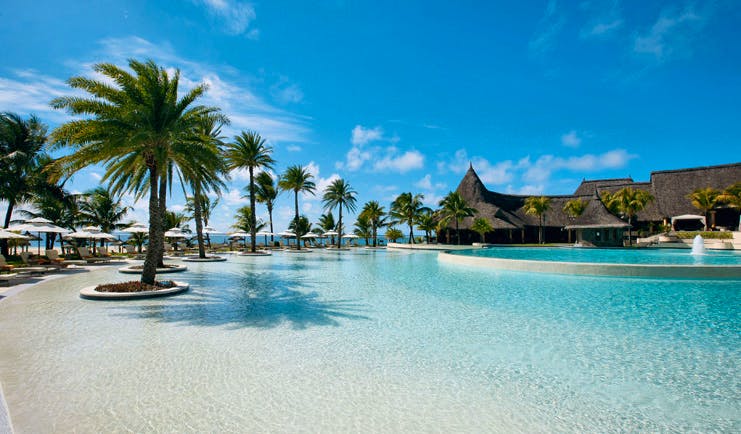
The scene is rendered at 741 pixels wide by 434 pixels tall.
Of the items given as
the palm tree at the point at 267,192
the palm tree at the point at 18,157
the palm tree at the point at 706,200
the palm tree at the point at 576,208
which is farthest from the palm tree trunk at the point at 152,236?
the palm tree at the point at 706,200

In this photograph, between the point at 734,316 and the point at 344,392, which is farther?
the point at 734,316

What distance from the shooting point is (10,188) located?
2248 centimetres

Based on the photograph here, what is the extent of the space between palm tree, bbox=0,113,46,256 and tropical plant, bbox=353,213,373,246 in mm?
36319

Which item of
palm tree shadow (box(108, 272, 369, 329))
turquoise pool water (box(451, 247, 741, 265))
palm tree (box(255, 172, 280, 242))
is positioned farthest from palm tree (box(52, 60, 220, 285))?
palm tree (box(255, 172, 280, 242))

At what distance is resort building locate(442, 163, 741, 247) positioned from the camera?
4106 centimetres

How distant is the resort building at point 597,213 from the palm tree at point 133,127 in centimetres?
3713

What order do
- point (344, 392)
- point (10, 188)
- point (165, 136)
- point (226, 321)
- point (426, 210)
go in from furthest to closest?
point (426, 210) → point (10, 188) → point (165, 136) → point (226, 321) → point (344, 392)

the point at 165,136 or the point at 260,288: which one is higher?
the point at 165,136

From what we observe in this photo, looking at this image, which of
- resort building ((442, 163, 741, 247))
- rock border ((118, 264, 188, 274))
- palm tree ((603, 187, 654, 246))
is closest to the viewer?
rock border ((118, 264, 188, 274))

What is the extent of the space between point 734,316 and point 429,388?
9013 mm

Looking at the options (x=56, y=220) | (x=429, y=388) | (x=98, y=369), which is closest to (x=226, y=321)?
(x=98, y=369)

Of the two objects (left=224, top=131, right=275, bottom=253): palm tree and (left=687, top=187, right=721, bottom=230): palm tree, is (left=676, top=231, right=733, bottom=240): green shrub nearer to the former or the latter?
(left=687, top=187, right=721, bottom=230): palm tree

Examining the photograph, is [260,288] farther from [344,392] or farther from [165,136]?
[344,392]

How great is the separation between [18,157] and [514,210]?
165 ft
